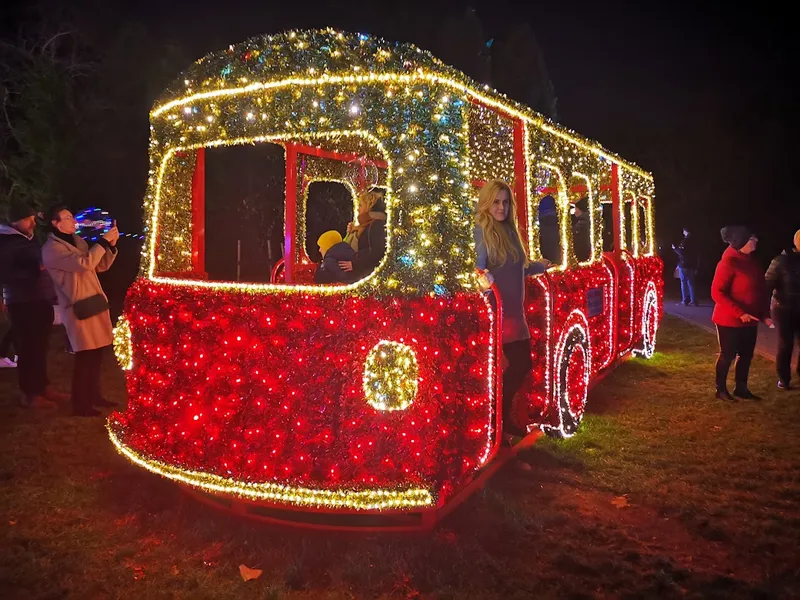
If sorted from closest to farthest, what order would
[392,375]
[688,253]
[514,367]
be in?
[392,375]
[514,367]
[688,253]

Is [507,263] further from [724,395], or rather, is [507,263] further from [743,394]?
[743,394]

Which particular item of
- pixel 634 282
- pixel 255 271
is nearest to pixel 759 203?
pixel 255 271

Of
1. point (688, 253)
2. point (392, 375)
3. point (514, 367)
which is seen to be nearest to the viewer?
point (392, 375)

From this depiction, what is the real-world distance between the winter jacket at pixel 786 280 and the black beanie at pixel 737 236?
83cm

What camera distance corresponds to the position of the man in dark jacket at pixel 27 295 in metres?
6.76

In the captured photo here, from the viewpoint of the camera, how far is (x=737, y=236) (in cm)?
701

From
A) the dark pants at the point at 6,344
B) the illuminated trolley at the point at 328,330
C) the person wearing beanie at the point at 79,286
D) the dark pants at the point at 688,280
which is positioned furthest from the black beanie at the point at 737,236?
the dark pants at the point at 688,280

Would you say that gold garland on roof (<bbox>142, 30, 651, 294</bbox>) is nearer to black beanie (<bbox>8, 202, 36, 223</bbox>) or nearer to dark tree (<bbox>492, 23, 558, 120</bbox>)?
black beanie (<bbox>8, 202, 36, 223</bbox>)

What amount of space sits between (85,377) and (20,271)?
1.28 m

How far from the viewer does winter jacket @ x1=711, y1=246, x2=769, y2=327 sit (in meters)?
6.94

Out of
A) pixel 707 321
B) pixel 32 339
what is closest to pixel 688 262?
pixel 707 321

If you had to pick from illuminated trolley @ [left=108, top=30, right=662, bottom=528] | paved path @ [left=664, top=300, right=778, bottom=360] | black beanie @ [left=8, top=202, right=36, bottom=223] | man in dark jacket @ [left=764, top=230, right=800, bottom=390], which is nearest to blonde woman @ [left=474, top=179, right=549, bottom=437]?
illuminated trolley @ [left=108, top=30, right=662, bottom=528]

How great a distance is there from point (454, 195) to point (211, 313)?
1.64 metres

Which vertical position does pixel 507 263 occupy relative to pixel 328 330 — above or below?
above
